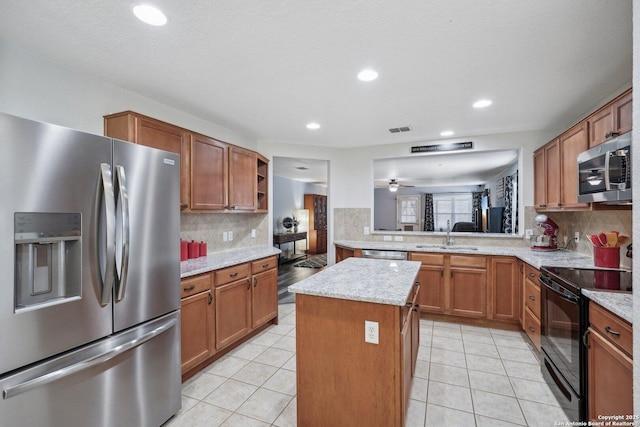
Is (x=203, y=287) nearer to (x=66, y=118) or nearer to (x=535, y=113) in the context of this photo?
(x=66, y=118)

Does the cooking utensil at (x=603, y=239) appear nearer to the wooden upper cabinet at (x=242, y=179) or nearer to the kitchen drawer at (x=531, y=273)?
Result: the kitchen drawer at (x=531, y=273)

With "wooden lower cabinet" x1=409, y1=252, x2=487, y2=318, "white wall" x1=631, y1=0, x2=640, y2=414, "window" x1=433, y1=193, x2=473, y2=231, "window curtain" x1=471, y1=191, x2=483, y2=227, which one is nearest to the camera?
"white wall" x1=631, y1=0, x2=640, y2=414

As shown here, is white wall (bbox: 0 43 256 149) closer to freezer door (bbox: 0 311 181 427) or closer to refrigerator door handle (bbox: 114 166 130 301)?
refrigerator door handle (bbox: 114 166 130 301)

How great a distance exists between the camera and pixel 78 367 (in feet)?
4.65

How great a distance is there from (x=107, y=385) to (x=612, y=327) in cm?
266

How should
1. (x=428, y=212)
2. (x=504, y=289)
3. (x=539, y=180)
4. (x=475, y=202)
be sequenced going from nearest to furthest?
(x=504, y=289), (x=539, y=180), (x=475, y=202), (x=428, y=212)

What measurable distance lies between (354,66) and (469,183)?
24.6 ft

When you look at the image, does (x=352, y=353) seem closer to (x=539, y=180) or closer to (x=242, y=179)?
(x=242, y=179)

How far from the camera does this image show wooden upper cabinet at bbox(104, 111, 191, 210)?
2.28 m

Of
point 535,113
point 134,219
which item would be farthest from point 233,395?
point 535,113

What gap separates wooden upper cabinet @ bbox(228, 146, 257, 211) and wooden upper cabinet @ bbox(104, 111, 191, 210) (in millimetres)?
595

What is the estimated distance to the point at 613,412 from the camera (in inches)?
58.3

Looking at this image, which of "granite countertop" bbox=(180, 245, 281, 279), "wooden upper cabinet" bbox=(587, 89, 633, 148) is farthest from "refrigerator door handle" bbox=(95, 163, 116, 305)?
"wooden upper cabinet" bbox=(587, 89, 633, 148)

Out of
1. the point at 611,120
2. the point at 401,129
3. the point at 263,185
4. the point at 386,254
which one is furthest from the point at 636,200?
the point at 263,185
